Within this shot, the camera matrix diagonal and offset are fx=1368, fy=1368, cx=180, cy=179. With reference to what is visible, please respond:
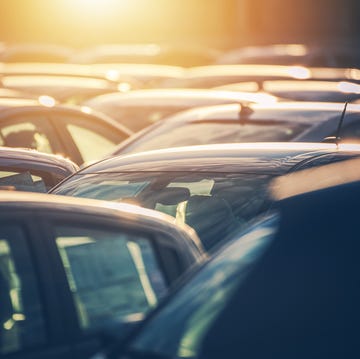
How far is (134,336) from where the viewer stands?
3.61 m

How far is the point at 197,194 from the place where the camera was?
19.7 ft

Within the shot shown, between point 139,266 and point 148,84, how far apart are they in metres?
15.8

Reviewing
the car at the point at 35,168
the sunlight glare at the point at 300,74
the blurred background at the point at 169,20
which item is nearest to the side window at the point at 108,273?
the car at the point at 35,168

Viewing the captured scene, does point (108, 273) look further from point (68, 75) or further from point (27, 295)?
point (68, 75)

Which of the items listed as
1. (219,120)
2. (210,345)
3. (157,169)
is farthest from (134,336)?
(219,120)

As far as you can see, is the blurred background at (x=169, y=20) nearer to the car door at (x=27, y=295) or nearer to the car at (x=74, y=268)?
the car at (x=74, y=268)

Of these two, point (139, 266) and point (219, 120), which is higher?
point (219, 120)

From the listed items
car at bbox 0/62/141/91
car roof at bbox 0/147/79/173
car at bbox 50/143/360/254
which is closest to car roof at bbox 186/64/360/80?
car at bbox 0/62/141/91

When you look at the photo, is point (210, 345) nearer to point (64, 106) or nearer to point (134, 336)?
point (134, 336)

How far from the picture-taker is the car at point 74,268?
406 centimetres

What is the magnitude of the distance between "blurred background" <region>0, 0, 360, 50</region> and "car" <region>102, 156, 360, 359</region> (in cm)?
4031

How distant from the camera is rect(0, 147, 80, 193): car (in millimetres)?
7340

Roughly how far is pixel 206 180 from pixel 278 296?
8.65 feet

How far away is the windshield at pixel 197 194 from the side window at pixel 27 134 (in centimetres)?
324
